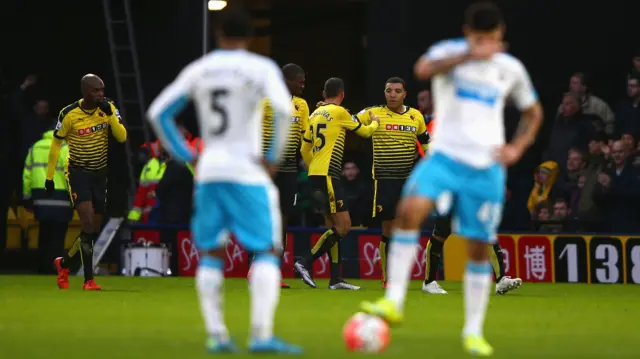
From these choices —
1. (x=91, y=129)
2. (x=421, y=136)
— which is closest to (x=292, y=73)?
(x=421, y=136)

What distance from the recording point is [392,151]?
56.1 ft

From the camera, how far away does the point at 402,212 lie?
29.7 ft

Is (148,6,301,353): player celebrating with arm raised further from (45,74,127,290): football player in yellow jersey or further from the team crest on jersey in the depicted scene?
the team crest on jersey

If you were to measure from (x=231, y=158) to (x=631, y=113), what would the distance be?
12628mm

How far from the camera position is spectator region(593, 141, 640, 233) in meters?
19.6

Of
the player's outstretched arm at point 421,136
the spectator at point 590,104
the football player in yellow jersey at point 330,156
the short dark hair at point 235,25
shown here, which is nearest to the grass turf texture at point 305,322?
the football player in yellow jersey at point 330,156

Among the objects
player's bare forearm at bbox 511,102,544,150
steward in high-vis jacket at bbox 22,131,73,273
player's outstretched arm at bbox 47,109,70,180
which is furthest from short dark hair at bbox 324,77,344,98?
player's bare forearm at bbox 511,102,544,150

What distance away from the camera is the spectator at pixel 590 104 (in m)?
20.4

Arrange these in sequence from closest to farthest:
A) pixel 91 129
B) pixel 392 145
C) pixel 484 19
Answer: pixel 484 19 < pixel 91 129 < pixel 392 145

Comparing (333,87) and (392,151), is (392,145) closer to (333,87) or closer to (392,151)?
(392,151)

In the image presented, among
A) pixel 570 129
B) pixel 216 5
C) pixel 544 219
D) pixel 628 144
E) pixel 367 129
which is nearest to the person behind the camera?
pixel 367 129

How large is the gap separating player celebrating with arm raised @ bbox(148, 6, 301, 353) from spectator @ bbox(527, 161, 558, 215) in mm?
12191

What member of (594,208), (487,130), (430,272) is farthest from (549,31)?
(487,130)

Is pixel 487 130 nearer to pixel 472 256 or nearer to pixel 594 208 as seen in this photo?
pixel 472 256
